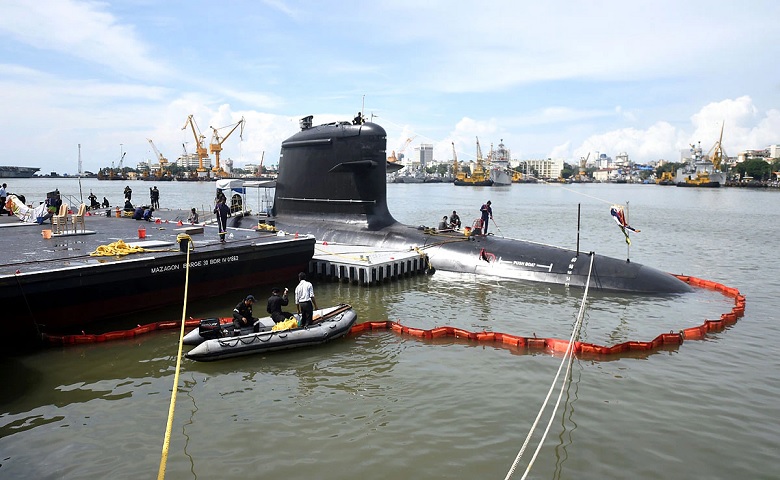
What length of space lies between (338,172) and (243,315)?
37.0 feet

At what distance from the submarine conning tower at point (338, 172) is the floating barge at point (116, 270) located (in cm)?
405

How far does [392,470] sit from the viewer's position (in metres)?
7.20

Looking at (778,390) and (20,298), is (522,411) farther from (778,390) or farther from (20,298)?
(20,298)

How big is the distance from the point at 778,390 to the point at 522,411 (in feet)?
16.7

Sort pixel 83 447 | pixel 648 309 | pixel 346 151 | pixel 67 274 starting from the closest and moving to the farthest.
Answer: pixel 83 447 < pixel 67 274 < pixel 648 309 < pixel 346 151

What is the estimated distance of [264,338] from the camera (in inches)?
439

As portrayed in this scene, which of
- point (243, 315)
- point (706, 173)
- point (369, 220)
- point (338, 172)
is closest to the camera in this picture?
point (243, 315)

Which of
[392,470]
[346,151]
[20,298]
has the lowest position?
[392,470]

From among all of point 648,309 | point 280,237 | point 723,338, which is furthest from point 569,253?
point 280,237

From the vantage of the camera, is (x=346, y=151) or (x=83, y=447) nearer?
(x=83, y=447)

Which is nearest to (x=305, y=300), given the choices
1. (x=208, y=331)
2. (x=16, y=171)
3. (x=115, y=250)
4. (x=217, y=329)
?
(x=217, y=329)

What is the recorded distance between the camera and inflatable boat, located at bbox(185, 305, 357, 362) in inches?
420

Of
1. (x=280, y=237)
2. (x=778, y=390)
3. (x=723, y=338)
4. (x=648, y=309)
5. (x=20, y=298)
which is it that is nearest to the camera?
(x=778, y=390)

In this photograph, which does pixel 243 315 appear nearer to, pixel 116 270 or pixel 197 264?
pixel 116 270
